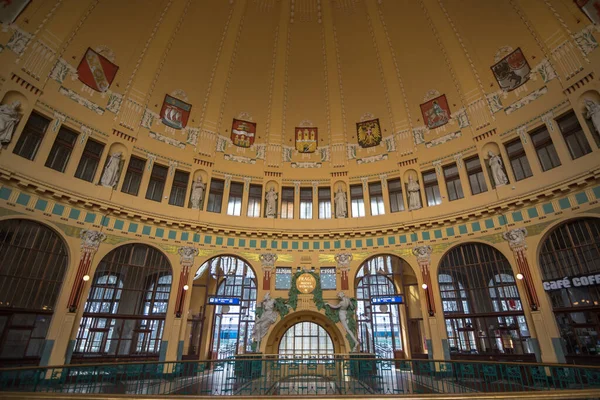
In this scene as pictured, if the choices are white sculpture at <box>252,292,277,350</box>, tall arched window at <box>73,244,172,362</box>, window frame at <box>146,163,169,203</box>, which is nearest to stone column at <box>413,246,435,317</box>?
white sculpture at <box>252,292,277,350</box>

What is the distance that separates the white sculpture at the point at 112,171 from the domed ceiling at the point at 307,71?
5.04 ft

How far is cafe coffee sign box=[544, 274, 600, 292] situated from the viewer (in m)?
11.8

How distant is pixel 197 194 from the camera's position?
61.2 ft

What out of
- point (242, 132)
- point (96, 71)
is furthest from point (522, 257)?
point (96, 71)

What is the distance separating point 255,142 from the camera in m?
21.3

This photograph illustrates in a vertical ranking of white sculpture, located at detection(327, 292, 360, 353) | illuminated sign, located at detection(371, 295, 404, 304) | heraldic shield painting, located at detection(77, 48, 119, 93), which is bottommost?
white sculpture, located at detection(327, 292, 360, 353)

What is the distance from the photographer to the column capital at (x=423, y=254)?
16.9 m

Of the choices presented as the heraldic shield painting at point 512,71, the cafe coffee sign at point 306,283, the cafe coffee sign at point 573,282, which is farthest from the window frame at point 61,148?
the cafe coffee sign at point 573,282

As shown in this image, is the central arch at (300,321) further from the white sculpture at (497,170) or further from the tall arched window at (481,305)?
the white sculpture at (497,170)

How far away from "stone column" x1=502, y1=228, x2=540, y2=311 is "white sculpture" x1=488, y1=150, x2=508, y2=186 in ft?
8.52

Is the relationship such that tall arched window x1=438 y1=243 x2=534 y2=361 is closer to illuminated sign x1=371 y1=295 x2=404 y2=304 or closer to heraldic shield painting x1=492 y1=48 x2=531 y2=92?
illuminated sign x1=371 y1=295 x2=404 y2=304

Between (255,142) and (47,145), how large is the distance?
1135 cm

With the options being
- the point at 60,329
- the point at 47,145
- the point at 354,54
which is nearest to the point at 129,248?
the point at 60,329

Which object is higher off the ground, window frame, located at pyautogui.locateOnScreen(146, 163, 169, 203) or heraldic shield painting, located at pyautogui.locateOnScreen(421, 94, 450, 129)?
heraldic shield painting, located at pyautogui.locateOnScreen(421, 94, 450, 129)
